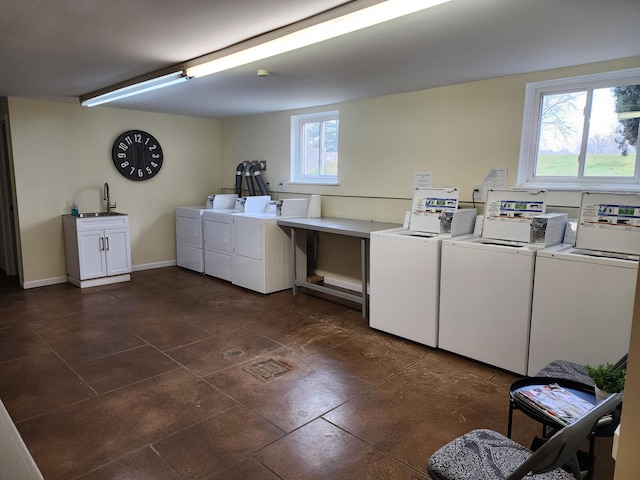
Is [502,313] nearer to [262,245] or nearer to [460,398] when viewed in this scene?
[460,398]

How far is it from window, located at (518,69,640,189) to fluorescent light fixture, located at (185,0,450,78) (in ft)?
6.64

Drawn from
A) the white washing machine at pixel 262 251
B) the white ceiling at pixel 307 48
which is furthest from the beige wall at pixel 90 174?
the white washing machine at pixel 262 251

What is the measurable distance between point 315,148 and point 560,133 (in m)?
2.93

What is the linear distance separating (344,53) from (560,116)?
1.91 m

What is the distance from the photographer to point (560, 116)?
138 inches

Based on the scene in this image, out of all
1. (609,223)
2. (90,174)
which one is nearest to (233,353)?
(609,223)

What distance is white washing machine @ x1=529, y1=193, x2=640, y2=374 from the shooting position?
257 cm

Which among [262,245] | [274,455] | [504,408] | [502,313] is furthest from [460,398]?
[262,245]

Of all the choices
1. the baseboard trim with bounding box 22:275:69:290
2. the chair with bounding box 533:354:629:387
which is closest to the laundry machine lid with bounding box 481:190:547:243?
the chair with bounding box 533:354:629:387

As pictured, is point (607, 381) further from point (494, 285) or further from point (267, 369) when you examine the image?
point (267, 369)

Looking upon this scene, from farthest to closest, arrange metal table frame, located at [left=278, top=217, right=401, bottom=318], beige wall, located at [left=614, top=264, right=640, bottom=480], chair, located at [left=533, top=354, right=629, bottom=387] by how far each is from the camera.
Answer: metal table frame, located at [left=278, top=217, right=401, bottom=318] < chair, located at [left=533, top=354, right=629, bottom=387] < beige wall, located at [left=614, top=264, right=640, bottom=480]

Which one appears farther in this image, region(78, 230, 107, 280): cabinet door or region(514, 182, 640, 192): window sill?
region(78, 230, 107, 280): cabinet door

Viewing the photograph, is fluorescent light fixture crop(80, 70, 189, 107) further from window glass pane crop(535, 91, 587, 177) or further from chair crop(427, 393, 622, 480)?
chair crop(427, 393, 622, 480)

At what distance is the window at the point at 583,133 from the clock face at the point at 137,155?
488cm
